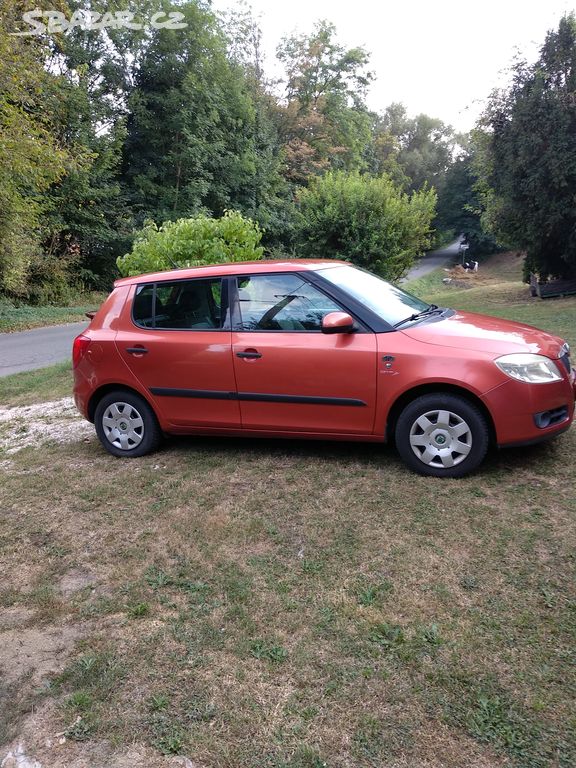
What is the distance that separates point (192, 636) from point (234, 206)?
90.7ft

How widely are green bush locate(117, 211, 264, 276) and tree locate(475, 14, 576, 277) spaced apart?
1133 cm

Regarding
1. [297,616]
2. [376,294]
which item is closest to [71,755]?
[297,616]

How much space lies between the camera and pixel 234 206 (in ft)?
92.4

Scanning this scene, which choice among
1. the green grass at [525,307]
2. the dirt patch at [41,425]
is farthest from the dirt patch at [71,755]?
the green grass at [525,307]

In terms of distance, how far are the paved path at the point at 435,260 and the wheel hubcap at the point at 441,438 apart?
40608mm

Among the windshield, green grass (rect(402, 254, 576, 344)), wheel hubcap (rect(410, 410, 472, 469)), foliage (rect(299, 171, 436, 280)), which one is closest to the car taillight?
the windshield

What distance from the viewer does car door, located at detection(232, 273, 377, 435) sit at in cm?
415

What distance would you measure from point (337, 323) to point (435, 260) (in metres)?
56.5

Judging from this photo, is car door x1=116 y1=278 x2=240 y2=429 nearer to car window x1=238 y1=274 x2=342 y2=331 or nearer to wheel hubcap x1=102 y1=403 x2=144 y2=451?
car window x1=238 y1=274 x2=342 y2=331

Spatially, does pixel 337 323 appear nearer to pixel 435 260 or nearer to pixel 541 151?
pixel 541 151

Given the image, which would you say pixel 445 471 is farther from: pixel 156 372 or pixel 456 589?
pixel 156 372

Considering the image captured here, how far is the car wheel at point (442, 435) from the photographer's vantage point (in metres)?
3.89

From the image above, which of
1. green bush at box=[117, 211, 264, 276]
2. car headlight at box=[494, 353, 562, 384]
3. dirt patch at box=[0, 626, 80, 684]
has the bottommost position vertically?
dirt patch at box=[0, 626, 80, 684]

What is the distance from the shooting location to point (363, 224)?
46.6 feet
